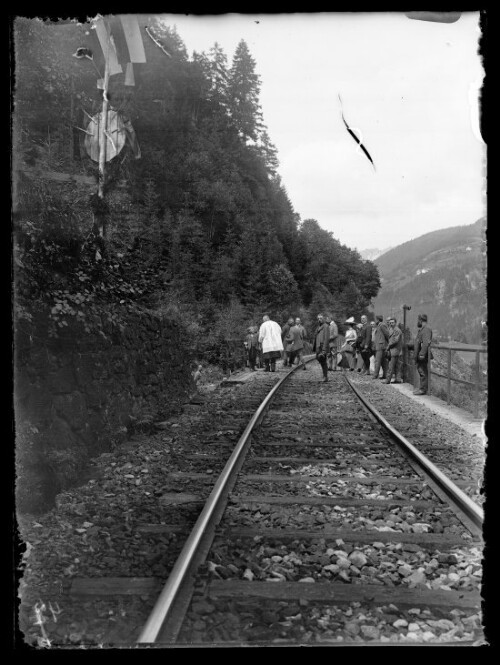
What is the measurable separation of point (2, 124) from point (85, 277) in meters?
4.09

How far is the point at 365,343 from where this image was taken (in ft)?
57.4

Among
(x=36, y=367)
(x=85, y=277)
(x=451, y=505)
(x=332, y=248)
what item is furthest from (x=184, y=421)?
(x=332, y=248)

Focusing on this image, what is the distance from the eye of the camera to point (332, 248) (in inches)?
2623

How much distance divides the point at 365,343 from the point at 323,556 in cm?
1462

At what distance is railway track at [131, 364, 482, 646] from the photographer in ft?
8.19

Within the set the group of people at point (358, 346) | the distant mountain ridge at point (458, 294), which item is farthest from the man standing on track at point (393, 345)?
the distant mountain ridge at point (458, 294)

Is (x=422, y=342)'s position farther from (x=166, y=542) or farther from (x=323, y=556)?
(x=166, y=542)

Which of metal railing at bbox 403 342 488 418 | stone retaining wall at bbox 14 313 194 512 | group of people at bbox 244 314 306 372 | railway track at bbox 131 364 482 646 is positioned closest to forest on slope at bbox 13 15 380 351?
stone retaining wall at bbox 14 313 194 512

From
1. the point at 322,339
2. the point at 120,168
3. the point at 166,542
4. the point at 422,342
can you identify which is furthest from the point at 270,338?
the point at 166,542

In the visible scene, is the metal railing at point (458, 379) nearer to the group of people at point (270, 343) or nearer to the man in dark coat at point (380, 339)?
the man in dark coat at point (380, 339)

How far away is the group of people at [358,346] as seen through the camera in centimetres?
1210

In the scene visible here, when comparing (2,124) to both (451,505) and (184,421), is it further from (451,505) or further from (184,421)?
(184,421)

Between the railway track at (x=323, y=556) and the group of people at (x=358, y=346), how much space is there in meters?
6.55

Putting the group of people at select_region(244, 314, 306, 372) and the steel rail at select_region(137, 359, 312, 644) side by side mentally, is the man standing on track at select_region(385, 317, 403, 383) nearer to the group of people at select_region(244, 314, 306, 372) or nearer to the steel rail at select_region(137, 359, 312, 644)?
the group of people at select_region(244, 314, 306, 372)
